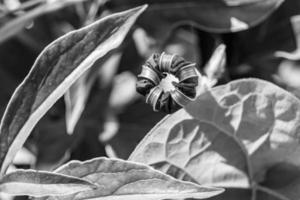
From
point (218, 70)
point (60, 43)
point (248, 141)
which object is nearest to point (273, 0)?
point (218, 70)

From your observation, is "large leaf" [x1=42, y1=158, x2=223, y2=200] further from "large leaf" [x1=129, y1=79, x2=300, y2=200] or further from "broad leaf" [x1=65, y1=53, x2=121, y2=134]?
"broad leaf" [x1=65, y1=53, x2=121, y2=134]

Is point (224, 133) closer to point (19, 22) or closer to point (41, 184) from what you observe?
point (41, 184)

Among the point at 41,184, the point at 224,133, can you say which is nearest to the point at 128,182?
the point at 41,184

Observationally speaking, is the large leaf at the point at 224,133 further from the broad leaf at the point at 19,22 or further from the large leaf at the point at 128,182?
the broad leaf at the point at 19,22

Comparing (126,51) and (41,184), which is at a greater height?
(41,184)

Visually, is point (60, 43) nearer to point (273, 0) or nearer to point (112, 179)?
point (112, 179)

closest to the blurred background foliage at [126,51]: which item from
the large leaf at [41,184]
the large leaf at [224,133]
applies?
the large leaf at [224,133]

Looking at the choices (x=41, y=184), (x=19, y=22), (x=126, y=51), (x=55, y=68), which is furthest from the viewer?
(x=126, y=51)
